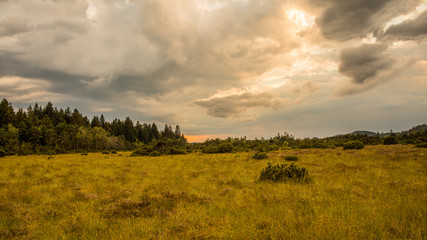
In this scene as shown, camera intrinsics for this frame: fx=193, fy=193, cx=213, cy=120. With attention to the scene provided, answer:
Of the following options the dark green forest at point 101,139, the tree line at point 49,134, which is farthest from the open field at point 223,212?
the tree line at point 49,134

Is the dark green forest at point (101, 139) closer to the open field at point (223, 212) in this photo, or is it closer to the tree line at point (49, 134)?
the tree line at point (49, 134)

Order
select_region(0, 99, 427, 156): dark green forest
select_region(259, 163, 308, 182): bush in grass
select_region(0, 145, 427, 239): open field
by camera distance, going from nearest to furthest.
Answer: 1. select_region(0, 145, 427, 239): open field
2. select_region(259, 163, 308, 182): bush in grass
3. select_region(0, 99, 427, 156): dark green forest

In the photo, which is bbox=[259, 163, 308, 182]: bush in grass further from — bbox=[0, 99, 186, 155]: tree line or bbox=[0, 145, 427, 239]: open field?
bbox=[0, 99, 186, 155]: tree line

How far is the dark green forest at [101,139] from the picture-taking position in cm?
3822

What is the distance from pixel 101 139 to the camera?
80188 mm

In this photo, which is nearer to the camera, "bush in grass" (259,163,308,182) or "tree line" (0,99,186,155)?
"bush in grass" (259,163,308,182)

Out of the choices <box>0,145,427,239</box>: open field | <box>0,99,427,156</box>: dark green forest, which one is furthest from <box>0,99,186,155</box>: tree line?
<box>0,145,427,239</box>: open field

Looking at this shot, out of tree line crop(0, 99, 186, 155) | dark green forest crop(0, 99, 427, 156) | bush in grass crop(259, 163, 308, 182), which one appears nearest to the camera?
bush in grass crop(259, 163, 308, 182)

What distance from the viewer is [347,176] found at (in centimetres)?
1091

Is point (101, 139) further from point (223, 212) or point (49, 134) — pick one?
point (223, 212)

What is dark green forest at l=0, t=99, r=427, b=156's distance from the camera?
125 feet

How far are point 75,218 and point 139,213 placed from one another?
192cm

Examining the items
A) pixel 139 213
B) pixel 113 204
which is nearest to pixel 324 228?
pixel 139 213

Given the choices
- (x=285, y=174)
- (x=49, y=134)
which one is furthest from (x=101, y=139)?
(x=285, y=174)
